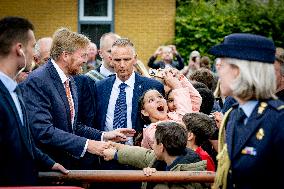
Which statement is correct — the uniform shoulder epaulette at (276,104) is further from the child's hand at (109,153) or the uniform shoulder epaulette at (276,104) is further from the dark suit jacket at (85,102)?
the dark suit jacket at (85,102)

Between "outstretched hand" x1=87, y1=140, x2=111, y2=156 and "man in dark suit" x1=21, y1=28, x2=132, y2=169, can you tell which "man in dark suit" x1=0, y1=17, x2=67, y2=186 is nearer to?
"man in dark suit" x1=21, y1=28, x2=132, y2=169

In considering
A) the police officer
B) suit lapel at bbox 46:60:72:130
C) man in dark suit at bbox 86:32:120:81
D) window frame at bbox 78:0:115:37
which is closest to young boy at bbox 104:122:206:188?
suit lapel at bbox 46:60:72:130

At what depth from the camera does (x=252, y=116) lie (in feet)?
12.0

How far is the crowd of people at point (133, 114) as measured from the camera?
3.61 metres

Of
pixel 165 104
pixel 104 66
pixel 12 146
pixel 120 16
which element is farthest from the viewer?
pixel 120 16

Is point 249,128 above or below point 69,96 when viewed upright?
above

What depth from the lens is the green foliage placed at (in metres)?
17.0

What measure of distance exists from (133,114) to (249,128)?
246 centimetres

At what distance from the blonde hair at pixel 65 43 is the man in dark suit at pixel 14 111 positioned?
3.48 feet

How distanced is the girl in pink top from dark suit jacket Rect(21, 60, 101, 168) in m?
0.73

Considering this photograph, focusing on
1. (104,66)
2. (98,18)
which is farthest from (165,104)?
(98,18)

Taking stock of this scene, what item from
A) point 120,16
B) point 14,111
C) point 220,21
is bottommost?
point 220,21

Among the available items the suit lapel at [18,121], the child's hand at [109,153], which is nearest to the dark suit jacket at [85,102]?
the child's hand at [109,153]

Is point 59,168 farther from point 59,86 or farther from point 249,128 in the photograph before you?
point 249,128
